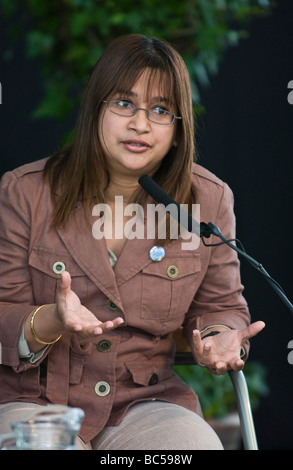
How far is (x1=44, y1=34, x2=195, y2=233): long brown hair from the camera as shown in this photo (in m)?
1.77

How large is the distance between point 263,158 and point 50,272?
6.36 ft

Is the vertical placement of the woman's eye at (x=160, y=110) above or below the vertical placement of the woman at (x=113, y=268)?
above

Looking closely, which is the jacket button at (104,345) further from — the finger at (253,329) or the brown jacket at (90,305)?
the finger at (253,329)

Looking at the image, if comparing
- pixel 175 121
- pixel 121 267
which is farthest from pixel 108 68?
pixel 121 267

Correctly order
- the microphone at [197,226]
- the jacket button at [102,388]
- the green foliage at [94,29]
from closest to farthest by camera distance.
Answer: the microphone at [197,226] < the jacket button at [102,388] < the green foliage at [94,29]

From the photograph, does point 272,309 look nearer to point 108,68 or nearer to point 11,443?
point 108,68

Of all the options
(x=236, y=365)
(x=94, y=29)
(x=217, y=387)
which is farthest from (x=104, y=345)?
(x=217, y=387)

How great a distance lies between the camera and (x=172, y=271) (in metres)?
1.83

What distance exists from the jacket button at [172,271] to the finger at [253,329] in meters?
0.22

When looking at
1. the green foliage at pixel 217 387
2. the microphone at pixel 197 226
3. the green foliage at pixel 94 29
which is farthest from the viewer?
the green foliage at pixel 217 387

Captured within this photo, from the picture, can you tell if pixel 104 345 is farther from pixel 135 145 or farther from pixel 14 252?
pixel 135 145

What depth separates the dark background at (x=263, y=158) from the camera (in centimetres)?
344

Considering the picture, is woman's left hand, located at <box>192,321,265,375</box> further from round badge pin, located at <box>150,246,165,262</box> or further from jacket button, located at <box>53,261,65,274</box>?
jacket button, located at <box>53,261,65,274</box>

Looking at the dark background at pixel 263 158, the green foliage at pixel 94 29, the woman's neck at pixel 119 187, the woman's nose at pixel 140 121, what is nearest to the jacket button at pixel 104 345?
the woman's neck at pixel 119 187
